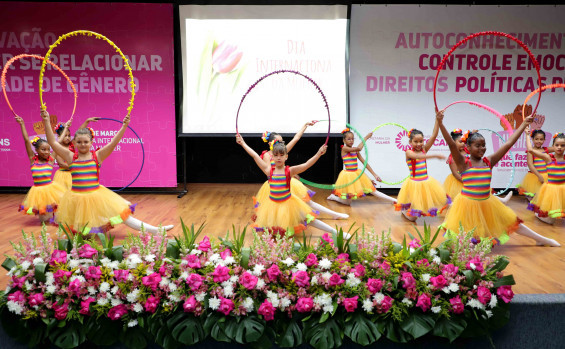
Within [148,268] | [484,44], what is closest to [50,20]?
[148,268]

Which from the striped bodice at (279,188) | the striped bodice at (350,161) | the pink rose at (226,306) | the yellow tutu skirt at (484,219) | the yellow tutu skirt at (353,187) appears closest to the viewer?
the pink rose at (226,306)

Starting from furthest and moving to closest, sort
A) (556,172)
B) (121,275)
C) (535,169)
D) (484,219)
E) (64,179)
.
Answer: (535,169) → (64,179) → (556,172) → (484,219) → (121,275)

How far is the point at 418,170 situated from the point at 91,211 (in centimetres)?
375

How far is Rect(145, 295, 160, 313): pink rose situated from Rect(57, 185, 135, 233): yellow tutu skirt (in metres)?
1.99

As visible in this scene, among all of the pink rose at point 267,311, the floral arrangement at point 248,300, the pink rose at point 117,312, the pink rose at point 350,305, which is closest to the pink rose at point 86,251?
the floral arrangement at point 248,300

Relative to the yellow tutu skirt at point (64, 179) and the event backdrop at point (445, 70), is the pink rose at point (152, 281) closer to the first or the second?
the yellow tutu skirt at point (64, 179)

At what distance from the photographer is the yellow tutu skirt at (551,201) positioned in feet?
15.6

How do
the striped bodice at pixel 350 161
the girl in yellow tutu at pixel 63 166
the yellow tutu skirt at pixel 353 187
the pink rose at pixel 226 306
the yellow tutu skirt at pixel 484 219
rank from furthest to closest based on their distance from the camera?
the striped bodice at pixel 350 161, the yellow tutu skirt at pixel 353 187, the girl in yellow tutu at pixel 63 166, the yellow tutu skirt at pixel 484 219, the pink rose at pixel 226 306

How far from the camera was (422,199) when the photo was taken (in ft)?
16.3

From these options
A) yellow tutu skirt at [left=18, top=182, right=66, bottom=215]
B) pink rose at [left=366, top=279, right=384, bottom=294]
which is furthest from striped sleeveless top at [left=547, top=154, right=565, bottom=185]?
yellow tutu skirt at [left=18, top=182, right=66, bottom=215]

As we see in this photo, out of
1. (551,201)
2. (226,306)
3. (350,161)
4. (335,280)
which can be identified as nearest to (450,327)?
(335,280)

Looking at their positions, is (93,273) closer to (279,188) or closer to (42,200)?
(279,188)

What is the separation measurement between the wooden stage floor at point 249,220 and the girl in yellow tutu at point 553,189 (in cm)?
16

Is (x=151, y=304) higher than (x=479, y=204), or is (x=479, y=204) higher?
(x=479, y=204)
